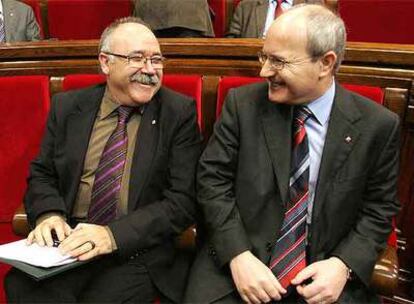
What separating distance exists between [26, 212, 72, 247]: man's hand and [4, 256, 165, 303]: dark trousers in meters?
0.05

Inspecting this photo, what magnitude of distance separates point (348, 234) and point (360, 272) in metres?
0.06

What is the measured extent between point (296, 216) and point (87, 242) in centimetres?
29

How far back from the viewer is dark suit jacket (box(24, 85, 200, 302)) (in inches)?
26.5

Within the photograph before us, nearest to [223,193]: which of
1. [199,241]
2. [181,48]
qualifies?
[199,241]

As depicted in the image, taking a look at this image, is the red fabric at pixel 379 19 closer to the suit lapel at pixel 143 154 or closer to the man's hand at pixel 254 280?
the suit lapel at pixel 143 154

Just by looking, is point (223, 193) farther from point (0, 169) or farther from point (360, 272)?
point (0, 169)

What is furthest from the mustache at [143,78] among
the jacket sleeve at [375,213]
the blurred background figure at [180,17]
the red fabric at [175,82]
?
the blurred background figure at [180,17]

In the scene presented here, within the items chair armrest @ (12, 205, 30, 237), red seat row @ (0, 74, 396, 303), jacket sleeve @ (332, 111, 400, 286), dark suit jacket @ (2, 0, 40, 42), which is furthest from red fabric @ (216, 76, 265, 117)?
dark suit jacket @ (2, 0, 40, 42)

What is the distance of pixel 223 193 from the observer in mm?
640

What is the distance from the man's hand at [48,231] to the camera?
63 centimetres

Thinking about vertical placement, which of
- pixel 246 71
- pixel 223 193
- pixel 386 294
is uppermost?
pixel 246 71

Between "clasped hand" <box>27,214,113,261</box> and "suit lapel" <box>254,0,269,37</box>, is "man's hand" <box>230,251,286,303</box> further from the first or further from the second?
"suit lapel" <box>254,0,269,37</box>

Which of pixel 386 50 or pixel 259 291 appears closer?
pixel 259 291

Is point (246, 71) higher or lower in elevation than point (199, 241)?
higher
